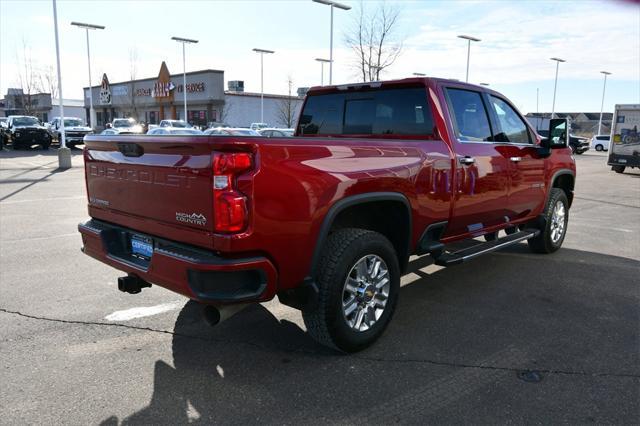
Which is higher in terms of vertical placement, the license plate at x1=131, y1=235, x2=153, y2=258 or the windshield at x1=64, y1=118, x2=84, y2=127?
the windshield at x1=64, y1=118, x2=84, y2=127

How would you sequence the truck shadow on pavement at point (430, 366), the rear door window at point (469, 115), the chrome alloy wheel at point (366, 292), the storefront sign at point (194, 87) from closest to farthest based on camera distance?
1. the truck shadow on pavement at point (430, 366)
2. the chrome alloy wheel at point (366, 292)
3. the rear door window at point (469, 115)
4. the storefront sign at point (194, 87)

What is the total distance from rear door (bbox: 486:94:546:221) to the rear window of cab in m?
1.01

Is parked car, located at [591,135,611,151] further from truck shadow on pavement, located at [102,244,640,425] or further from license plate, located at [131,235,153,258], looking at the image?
license plate, located at [131,235,153,258]

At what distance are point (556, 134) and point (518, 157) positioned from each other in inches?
29.2

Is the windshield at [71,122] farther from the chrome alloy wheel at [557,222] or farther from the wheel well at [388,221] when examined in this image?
the wheel well at [388,221]

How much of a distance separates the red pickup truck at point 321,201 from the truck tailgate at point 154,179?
1cm

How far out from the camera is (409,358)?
357cm

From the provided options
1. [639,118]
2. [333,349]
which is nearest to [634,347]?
[333,349]

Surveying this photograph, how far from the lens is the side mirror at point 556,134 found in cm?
566

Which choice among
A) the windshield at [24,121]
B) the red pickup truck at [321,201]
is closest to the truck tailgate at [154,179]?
the red pickup truck at [321,201]

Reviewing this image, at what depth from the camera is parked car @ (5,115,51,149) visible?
2666cm

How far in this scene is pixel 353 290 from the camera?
11.7 feet

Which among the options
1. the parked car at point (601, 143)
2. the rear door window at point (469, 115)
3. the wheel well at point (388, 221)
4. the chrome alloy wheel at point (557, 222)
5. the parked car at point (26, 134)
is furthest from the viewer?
the parked car at point (601, 143)

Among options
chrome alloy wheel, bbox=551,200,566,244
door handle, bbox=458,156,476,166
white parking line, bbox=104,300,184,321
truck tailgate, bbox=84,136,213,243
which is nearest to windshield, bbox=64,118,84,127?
white parking line, bbox=104,300,184,321
